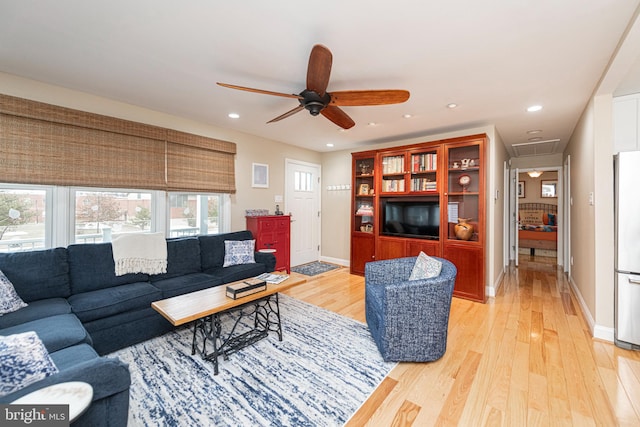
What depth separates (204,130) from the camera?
3.87 metres

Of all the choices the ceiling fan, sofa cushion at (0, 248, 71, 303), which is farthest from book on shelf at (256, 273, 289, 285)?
sofa cushion at (0, 248, 71, 303)

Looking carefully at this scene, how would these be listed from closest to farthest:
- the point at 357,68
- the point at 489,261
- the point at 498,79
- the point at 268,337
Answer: the point at 357,68
the point at 498,79
the point at 268,337
the point at 489,261

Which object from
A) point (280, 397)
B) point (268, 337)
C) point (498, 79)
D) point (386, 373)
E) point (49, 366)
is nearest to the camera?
point (49, 366)

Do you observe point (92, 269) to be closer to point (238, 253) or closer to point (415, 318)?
point (238, 253)

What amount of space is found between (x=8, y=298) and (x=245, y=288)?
5.64ft

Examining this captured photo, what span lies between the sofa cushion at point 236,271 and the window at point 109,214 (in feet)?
3.71

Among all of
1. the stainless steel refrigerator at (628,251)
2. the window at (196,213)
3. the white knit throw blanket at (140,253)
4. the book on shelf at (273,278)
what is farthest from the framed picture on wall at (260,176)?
the stainless steel refrigerator at (628,251)

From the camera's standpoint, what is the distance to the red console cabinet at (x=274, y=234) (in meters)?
4.16

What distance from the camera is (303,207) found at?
5.45 meters

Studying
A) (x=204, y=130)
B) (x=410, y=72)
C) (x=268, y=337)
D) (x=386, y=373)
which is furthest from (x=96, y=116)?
(x=386, y=373)

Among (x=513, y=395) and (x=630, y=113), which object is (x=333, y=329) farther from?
(x=630, y=113)

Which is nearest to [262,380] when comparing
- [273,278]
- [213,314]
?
[213,314]

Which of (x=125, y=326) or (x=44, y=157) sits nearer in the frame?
(x=125, y=326)

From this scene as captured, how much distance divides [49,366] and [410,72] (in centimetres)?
292
